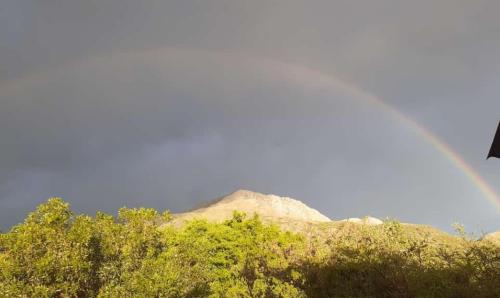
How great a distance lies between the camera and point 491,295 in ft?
90.3

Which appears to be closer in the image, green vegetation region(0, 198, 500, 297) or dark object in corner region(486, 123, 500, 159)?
dark object in corner region(486, 123, 500, 159)

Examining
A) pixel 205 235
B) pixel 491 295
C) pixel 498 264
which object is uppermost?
pixel 205 235

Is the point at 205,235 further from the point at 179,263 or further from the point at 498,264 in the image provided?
the point at 498,264

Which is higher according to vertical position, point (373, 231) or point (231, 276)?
point (373, 231)

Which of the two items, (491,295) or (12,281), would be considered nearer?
(491,295)

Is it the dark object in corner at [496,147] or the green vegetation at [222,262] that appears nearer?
the dark object in corner at [496,147]

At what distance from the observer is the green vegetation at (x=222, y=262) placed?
102 feet

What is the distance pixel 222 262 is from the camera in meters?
44.5

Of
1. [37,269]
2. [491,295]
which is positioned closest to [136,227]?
[37,269]

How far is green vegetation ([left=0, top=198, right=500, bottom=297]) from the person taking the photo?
102 ft

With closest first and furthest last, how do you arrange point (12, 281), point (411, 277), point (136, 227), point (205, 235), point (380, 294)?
point (12, 281) < point (411, 277) < point (380, 294) < point (136, 227) < point (205, 235)

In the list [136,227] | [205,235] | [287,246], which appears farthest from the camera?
[205,235]

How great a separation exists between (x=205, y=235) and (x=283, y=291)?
41.6ft

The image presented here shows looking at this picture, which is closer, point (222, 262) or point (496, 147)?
point (496, 147)
